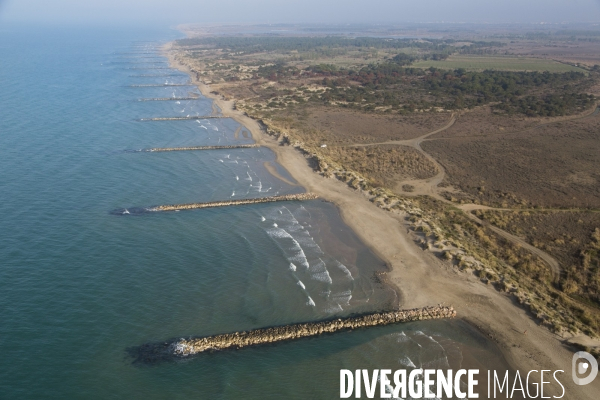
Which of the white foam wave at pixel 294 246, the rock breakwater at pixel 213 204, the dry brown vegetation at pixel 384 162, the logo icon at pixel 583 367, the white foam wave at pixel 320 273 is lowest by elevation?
the logo icon at pixel 583 367

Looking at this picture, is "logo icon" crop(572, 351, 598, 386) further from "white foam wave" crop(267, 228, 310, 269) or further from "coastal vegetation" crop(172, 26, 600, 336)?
"white foam wave" crop(267, 228, 310, 269)

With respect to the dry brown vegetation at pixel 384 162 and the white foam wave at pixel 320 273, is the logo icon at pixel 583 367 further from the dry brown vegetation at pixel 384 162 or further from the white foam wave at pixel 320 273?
the dry brown vegetation at pixel 384 162

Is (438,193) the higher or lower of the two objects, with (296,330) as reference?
higher

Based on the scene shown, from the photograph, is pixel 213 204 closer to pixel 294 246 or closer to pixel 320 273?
pixel 294 246

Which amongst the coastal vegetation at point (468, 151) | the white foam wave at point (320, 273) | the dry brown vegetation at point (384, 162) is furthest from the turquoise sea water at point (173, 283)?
the dry brown vegetation at point (384, 162)

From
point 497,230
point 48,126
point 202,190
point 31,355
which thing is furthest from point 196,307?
point 48,126

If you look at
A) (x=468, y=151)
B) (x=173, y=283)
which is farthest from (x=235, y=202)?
(x=468, y=151)

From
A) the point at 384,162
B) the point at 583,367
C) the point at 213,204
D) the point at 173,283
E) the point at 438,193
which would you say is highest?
the point at 384,162
